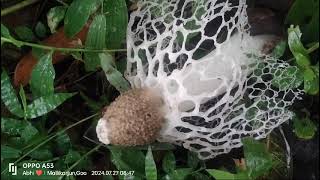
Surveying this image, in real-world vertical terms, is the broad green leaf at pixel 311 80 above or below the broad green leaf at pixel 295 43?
below

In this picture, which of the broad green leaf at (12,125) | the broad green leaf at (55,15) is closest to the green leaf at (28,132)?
the broad green leaf at (12,125)

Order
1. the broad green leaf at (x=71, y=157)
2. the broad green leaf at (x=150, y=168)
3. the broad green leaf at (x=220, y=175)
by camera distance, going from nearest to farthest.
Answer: the broad green leaf at (x=220, y=175), the broad green leaf at (x=150, y=168), the broad green leaf at (x=71, y=157)

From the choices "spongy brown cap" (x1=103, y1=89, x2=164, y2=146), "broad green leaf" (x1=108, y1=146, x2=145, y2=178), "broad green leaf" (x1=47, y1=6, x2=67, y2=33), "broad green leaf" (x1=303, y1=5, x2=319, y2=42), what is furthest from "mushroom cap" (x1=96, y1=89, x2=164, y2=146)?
"broad green leaf" (x1=303, y1=5, x2=319, y2=42)

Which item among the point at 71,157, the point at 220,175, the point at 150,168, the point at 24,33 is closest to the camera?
the point at 220,175

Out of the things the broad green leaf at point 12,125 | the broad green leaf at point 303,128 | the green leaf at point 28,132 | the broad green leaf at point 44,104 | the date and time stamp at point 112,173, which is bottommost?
the date and time stamp at point 112,173

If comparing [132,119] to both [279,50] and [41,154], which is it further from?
[279,50]

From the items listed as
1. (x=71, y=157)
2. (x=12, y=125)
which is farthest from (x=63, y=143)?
(x=12, y=125)

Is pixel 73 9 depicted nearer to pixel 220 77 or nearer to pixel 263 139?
pixel 220 77

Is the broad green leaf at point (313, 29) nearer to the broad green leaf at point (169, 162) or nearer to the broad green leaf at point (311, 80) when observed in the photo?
the broad green leaf at point (311, 80)
